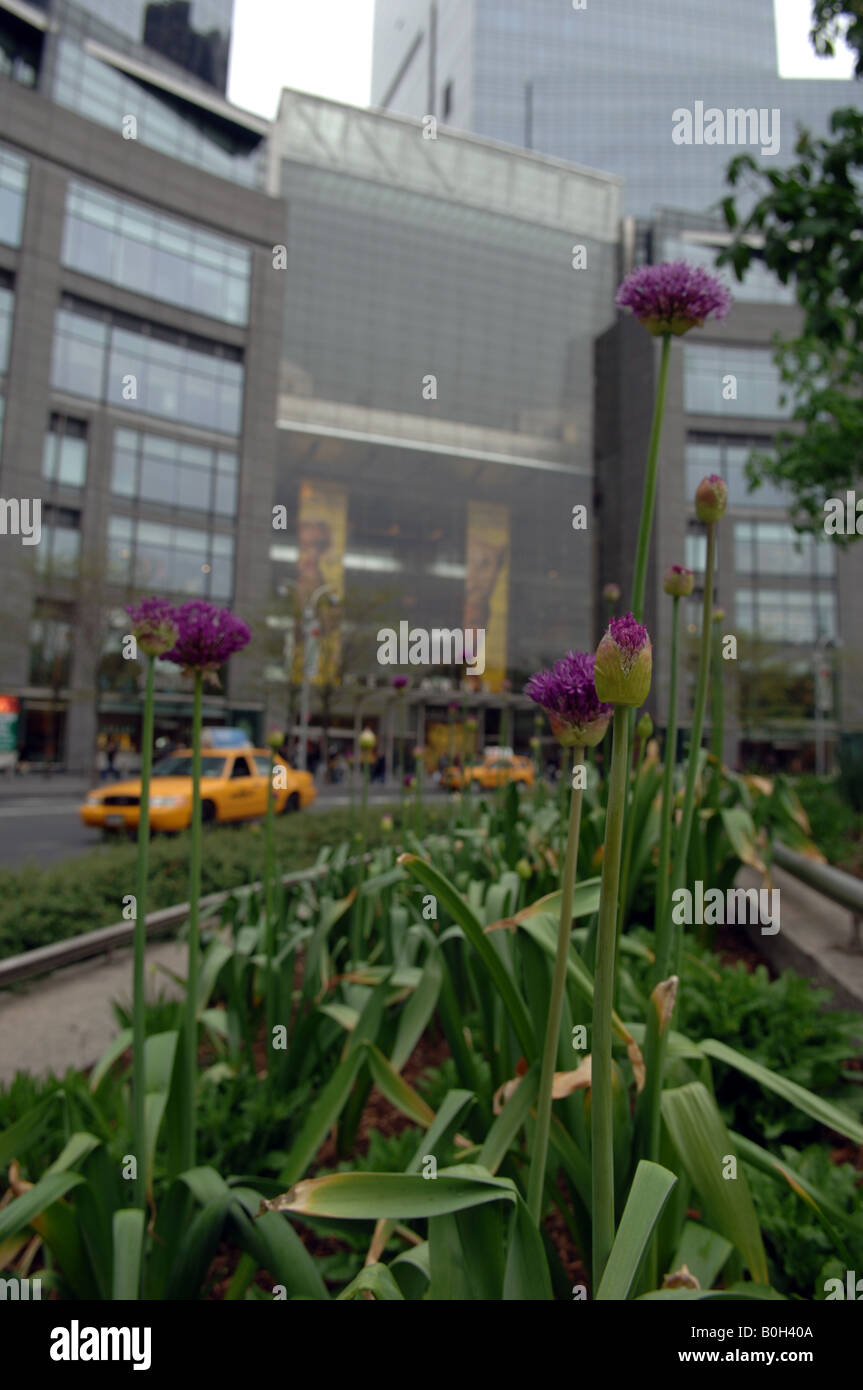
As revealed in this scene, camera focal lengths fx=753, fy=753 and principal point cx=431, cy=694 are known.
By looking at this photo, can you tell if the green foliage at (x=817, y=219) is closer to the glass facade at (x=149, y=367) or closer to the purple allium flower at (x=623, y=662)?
the purple allium flower at (x=623, y=662)

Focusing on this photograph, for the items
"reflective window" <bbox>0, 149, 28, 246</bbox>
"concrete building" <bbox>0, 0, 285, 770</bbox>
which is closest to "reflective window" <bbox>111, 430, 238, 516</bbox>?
"concrete building" <bbox>0, 0, 285, 770</bbox>

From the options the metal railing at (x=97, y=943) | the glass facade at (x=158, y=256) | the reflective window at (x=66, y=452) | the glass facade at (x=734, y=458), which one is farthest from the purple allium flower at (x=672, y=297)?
the glass facade at (x=734, y=458)

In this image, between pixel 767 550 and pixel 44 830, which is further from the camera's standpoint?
pixel 767 550

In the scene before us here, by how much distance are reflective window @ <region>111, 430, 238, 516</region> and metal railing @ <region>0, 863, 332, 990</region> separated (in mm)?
23306

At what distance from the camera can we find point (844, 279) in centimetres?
344

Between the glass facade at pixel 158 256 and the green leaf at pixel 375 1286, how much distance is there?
29.2 metres

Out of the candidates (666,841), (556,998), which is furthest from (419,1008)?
(556,998)

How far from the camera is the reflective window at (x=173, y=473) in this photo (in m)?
25.0

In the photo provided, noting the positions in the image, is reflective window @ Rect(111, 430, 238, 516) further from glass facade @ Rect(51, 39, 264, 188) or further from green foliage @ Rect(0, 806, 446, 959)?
green foliage @ Rect(0, 806, 446, 959)

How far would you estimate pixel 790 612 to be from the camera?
32.5 m

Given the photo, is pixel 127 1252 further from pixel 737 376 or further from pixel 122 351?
pixel 737 376

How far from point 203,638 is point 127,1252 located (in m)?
0.81

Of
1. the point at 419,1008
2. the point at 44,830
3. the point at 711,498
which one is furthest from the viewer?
the point at 44,830

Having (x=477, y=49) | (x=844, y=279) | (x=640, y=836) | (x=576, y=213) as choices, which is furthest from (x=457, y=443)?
(x=640, y=836)
